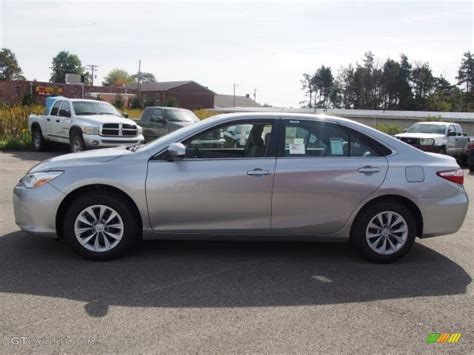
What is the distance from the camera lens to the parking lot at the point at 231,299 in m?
3.62

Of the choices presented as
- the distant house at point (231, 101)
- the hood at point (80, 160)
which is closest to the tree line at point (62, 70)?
the distant house at point (231, 101)

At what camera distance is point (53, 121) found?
16859 millimetres

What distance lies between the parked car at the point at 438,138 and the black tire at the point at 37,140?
1270 cm

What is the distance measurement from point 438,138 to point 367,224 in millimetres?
14503

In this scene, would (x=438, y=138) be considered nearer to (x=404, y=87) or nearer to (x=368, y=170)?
(x=368, y=170)

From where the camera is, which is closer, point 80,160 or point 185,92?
point 80,160

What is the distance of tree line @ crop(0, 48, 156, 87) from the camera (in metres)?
115

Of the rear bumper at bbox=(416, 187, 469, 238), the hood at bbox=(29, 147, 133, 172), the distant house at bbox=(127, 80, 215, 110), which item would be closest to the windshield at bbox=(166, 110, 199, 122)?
the hood at bbox=(29, 147, 133, 172)

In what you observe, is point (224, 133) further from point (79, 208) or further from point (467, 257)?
point (467, 257)

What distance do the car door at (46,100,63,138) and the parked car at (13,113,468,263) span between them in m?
12.0

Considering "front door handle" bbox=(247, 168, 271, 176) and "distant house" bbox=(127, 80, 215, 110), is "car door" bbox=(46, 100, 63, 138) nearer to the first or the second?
"front door handle" bbox=(247, 168, 271, 176)

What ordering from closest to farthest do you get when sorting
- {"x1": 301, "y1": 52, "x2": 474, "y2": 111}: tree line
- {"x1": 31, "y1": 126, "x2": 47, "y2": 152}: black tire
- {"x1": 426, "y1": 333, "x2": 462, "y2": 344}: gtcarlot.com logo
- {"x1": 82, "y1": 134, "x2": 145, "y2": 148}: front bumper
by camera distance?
{"x1": 426, "y1": 333, "x2": 462, "y2": 344}: gtcarlot.com logo, {"x1": 82, "y1": 134, "x2": 145, "y2": 148}: front bumper, {"x1": 31, "y1": 126, "x2": 47, "y2": 152}: black tire, {"x1": 301, "y1": 52, "x2": 474, "y2": 111}: tree line

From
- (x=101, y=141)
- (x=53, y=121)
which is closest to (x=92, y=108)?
(x=53, y=121)

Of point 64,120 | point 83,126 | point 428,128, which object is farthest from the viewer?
point 428,128
